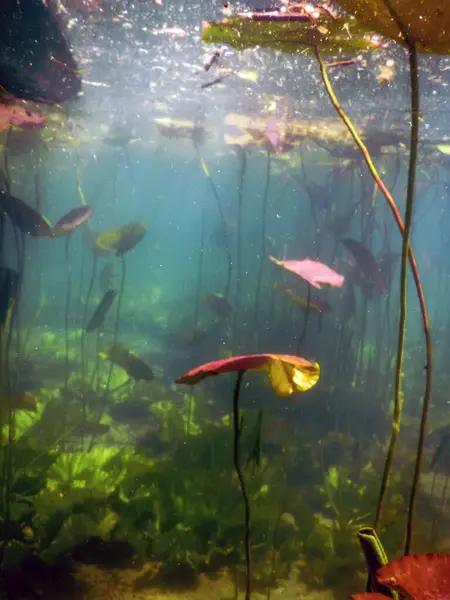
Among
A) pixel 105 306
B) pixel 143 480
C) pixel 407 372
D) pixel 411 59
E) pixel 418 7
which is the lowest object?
pixel 407 372

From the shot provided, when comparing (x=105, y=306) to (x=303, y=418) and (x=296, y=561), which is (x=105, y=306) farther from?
(x=303, y=418)

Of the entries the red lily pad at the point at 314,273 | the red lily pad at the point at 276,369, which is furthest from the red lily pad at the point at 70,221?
the red lily pad at the point at 276,369

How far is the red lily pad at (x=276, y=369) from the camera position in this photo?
2207 millimetres

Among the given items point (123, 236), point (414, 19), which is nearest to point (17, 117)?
point (123, 236)

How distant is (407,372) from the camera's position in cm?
1683

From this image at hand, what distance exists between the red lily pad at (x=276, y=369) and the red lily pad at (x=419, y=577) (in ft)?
2.71

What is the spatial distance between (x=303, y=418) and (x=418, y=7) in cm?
891

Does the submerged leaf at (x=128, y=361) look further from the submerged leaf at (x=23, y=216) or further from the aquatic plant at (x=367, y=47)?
the aquatic plant at (x=367, y=47)

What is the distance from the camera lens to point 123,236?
27.1 ft

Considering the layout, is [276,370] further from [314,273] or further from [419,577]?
[314,273]

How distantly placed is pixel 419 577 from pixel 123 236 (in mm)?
7226

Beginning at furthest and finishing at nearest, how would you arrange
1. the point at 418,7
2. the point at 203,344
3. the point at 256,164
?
the point at 256,164 < the point at 203,344 < the point at 418,7

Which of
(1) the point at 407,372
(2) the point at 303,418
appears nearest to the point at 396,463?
(2) the point at 303,418

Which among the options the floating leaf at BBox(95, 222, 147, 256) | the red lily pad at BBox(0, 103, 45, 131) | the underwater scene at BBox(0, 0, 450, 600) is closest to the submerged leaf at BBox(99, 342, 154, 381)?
the underwater scene at BBox(0, 0, 450, 600)
